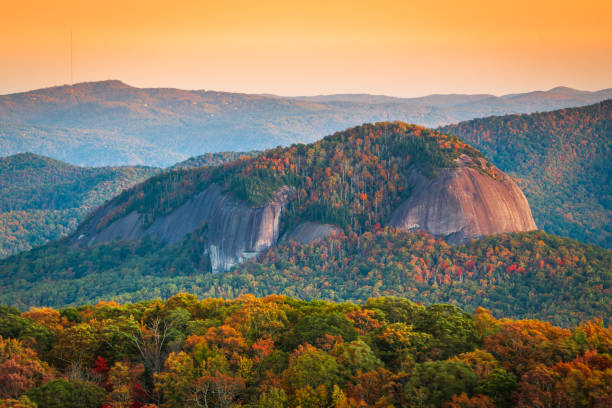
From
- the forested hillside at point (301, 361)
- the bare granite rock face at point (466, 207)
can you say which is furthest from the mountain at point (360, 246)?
the forested hillside at point (301, 361)

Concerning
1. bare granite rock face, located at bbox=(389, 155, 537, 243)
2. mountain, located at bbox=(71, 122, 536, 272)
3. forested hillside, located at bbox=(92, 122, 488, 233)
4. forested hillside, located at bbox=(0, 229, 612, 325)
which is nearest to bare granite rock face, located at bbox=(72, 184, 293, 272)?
mountain, located at bbox=(71, 122, 536, 272)

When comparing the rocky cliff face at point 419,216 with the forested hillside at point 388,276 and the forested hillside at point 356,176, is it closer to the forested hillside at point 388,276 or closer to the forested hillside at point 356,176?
the forested hillside at point 356,176

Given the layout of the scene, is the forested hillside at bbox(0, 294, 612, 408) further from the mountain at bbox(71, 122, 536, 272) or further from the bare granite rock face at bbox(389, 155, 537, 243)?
the mountain at bbox(71, 122, 536, 272)

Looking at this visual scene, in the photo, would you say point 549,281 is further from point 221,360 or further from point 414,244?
point 221,360

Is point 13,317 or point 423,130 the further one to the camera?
point 423,130

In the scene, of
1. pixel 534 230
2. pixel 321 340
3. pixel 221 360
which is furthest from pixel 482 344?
pixel 534 230

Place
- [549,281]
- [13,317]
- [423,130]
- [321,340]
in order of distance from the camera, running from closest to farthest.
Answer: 1. [321,340]
2. [13,317]
3. [549,281]
4. [423,130]
